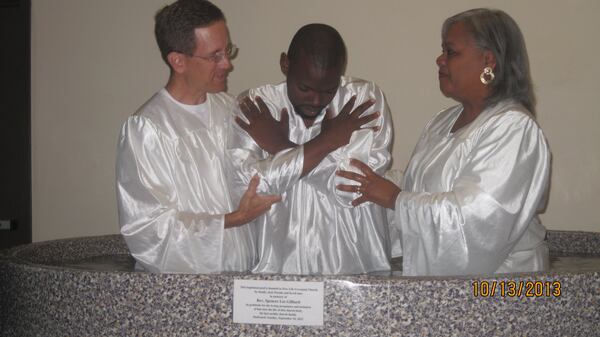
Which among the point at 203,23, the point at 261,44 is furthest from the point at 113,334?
the point at 261,44

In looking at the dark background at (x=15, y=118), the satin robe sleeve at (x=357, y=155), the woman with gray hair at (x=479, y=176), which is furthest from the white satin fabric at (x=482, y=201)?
the dark background at (x=15, y=118)

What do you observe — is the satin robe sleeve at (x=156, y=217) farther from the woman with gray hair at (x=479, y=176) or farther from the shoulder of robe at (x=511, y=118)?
A: the shoulder of robe at (x=511, y=118)

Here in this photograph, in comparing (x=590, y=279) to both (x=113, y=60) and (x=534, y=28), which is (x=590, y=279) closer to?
(x=534, y=28)

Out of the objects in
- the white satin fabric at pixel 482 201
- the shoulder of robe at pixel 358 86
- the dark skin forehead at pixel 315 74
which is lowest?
the white satin fabric at pixel 482 201

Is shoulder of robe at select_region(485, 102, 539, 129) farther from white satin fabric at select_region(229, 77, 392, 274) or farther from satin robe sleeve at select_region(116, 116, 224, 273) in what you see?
satin robe sleeve at select_region(116, 116, 224, 273)

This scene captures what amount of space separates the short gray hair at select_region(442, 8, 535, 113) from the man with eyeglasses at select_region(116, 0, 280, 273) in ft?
2.75

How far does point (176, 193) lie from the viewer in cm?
242

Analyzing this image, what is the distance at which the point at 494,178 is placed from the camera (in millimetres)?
2201

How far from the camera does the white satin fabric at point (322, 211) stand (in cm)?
244
